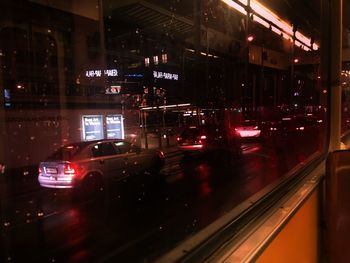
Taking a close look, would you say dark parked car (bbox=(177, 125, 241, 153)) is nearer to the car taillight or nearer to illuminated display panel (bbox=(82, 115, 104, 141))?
the car taillight

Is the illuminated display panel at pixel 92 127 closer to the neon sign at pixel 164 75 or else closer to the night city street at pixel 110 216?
the night city street at pixel 110 216

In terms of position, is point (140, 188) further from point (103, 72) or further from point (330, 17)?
Answer: point (330, 17)

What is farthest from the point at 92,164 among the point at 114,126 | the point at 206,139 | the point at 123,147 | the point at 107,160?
the point at 206,139

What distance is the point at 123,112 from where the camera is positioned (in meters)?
1.96

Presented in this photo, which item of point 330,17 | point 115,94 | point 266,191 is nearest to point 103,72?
point 115,94

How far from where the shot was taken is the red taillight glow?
1969 millimetres

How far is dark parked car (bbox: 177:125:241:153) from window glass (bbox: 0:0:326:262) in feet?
0.11

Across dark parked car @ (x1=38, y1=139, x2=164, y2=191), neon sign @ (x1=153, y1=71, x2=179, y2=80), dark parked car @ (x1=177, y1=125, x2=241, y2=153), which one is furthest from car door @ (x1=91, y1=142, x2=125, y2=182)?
dark parked car @ (x1=177, y1=125, x2=241, y2=153)

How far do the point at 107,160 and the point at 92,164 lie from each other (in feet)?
0.35

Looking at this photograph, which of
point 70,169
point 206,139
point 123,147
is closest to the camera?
point 70,169

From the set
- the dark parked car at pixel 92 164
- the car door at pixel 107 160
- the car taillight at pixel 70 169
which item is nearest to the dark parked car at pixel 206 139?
the dark parked car at pixel 92 164

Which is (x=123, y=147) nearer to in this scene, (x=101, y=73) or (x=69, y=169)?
(x=69, y=169)

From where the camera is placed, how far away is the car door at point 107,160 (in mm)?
2094

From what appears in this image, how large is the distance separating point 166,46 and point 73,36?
2.70 ft
